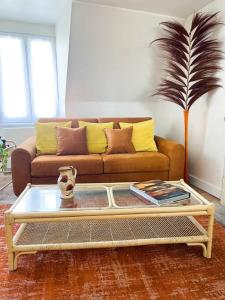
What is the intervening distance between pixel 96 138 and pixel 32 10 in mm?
1879

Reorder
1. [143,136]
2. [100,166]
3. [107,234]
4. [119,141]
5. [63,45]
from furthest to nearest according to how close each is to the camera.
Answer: [63,45] → [143,136] → [119,141] → [100,166] → [107,234]

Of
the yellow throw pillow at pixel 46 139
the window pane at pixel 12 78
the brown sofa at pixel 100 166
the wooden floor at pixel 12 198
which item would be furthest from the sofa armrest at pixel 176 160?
the window pane at pixel 12 78

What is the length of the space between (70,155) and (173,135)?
168cm

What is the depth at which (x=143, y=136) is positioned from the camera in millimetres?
2906

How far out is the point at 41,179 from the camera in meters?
2.47

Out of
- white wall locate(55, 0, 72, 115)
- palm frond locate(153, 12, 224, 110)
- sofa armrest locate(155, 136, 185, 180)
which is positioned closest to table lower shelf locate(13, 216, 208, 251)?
sofa armrest locate(155, 136, 185, 180)

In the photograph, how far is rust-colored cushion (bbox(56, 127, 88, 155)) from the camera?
8.76 ft

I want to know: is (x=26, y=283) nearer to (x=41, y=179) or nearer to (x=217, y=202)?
(x=41, y=179)

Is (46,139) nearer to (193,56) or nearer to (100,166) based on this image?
(100,166)

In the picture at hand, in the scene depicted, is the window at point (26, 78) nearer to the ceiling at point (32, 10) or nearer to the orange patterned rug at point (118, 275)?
the ceiling at point (32, 10)

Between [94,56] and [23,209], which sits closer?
[23,209]

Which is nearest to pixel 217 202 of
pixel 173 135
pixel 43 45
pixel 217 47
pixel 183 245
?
pixel 183 245

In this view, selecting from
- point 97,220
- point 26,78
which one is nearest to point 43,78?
point 26,78

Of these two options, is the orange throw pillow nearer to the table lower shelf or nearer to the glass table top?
the glass table top
